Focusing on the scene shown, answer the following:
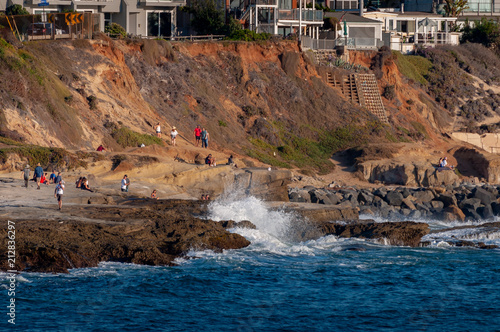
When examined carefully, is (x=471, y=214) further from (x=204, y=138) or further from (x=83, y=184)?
(x=83, y=184)

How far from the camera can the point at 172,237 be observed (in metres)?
23.4

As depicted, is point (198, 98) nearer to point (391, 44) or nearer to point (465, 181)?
point (465, 181)

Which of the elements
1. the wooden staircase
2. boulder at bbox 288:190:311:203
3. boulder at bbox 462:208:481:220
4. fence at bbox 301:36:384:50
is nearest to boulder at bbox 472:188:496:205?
boulder at bbox 462:208:481:220

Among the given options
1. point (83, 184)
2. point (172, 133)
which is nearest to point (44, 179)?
point (83, 184)

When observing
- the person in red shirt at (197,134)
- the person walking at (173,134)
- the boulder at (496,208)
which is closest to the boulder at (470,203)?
the boulder at (496,208)

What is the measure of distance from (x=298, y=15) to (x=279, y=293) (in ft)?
122

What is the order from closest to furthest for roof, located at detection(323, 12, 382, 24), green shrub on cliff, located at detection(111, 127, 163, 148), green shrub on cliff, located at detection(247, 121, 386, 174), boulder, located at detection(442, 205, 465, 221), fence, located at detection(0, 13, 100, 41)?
boulder, located at detection(442, 205, 465, 221), green shrub on cliff, located at detection(111, 127, 163, 148), fence, located at detection(0, 13, 100, 41), green shrub on cliff, located at detection(247, 121, 386, 174), roof, located at detection(323, 12, 382, 24)

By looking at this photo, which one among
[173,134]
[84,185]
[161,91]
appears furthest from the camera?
[161,91]

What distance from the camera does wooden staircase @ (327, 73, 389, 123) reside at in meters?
52.2

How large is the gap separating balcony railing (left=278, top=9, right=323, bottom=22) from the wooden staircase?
5.02 metres

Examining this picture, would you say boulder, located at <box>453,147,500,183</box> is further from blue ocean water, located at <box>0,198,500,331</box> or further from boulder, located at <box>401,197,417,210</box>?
blue ocean water, located at <box>0,198,500,331</box>

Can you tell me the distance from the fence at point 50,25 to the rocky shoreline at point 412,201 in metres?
16.2

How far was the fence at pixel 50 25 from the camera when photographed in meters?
41.7

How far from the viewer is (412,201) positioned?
3622cm
